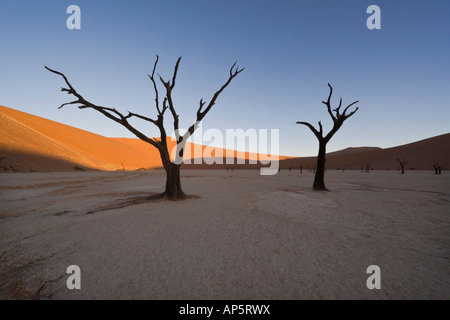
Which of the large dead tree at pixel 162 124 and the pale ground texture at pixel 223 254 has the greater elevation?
the large dead tree at pixel 162 124

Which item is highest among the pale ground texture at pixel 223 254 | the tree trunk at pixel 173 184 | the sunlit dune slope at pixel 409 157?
the sunlit dune slope at pixel 409 157

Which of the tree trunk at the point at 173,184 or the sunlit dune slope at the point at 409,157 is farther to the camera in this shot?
the sunlit dune slope at the point at 409,157

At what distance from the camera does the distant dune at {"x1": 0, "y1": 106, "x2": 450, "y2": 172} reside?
28.3 m

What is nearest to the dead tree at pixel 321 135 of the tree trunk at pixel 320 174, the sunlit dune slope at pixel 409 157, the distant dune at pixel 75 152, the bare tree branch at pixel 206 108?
the tree trunk at pixel 320 174

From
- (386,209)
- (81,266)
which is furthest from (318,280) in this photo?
Result: (386,209)

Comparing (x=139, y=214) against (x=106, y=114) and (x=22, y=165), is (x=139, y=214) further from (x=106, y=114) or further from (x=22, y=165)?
(x=22, y=165)

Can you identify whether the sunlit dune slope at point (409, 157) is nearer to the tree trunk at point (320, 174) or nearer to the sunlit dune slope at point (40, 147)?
the tree trunk at point (320, 174)

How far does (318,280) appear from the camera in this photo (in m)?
2.31

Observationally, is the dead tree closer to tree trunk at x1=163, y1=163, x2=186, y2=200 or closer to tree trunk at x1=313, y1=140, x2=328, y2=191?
tree trunk at x1=313, y1=140, x2=328, y2=191

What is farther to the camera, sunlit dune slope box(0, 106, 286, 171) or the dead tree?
sunlit dune slope box(0, 106, 286, 171)

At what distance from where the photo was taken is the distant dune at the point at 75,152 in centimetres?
2834

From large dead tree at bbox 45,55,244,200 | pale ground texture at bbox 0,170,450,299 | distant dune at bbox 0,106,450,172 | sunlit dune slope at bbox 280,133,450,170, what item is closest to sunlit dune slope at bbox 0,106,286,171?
distant dune at bbox 0,106,450,172
